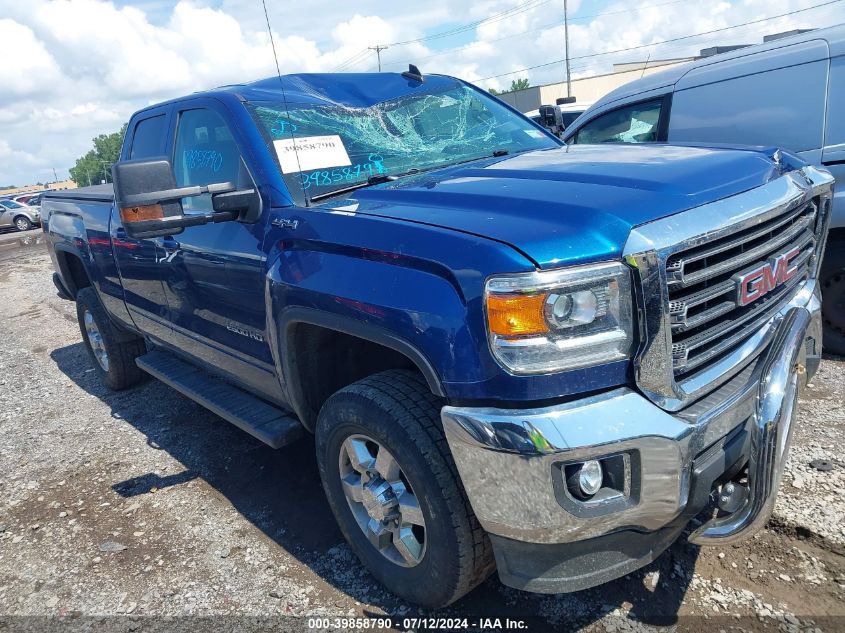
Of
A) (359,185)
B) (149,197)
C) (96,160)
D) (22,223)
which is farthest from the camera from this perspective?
(96,160)

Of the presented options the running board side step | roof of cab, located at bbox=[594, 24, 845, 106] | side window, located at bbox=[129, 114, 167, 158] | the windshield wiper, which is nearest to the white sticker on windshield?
the windshield wiper

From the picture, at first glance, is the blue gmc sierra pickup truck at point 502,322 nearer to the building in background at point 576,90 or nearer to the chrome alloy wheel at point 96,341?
the chrome alloy wheel at point 96,341

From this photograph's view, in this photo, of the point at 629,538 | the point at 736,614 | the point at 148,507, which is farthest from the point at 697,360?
the point at 148,507

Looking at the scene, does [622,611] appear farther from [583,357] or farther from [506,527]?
[583,357]

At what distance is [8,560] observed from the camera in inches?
131

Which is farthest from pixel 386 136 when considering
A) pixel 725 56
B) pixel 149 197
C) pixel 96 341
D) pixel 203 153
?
pixel 96 341

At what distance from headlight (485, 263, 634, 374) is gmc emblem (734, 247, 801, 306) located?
541mm

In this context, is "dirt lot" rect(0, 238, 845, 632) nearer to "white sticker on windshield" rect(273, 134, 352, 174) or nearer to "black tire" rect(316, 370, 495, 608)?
"black tire" rect(316, 370, 495, 608)

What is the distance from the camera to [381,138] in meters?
3.23

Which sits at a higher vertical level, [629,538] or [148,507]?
[629,538]

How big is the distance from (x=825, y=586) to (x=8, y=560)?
366 cm

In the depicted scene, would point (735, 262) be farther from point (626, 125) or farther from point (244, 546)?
point (626, 125)

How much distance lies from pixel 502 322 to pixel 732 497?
0.97 metres

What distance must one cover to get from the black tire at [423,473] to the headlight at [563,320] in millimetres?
477
